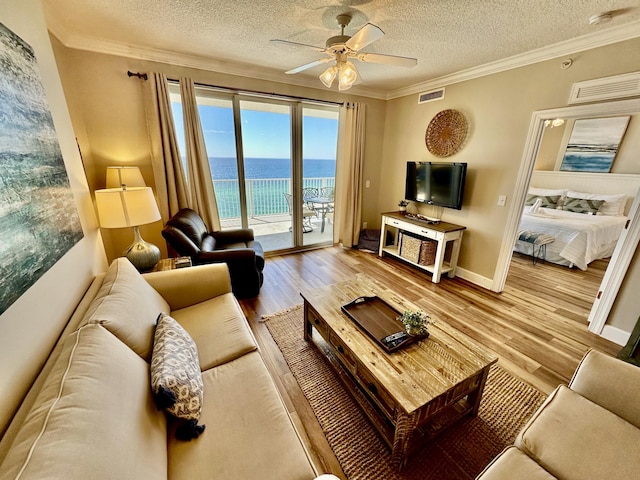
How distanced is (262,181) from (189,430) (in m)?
3.86

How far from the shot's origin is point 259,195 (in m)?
4.53

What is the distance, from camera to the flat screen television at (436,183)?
3.20 meters

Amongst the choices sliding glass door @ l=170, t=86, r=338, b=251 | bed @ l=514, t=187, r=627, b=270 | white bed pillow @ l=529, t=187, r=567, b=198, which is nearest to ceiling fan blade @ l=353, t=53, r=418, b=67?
sliding glass door @ l=170, t=86, r=338, b=251

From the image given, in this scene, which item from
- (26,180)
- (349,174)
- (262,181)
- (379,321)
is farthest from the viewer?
(262,181)

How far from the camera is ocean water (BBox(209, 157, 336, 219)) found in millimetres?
3527

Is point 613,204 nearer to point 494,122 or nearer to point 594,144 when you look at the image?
point 594,144

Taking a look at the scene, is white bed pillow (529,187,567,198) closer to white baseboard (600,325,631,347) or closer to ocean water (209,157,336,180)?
white baseboard (600,325,631,347)

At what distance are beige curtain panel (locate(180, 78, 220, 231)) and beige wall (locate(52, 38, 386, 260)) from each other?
26 cm

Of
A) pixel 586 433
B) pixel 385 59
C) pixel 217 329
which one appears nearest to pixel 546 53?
pixel 385 59

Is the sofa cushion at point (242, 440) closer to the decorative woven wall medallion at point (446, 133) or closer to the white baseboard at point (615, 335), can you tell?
the white baseboard at point (615, 335)

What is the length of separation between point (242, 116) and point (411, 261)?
3048mm

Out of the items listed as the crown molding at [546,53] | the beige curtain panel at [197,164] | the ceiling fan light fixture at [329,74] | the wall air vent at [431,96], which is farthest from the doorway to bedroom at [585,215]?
the beige curtain panel at [197,164]

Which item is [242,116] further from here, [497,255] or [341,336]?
[497,255]

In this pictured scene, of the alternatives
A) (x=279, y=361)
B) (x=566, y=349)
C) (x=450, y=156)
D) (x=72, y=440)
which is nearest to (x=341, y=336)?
(x=279, y=361)
